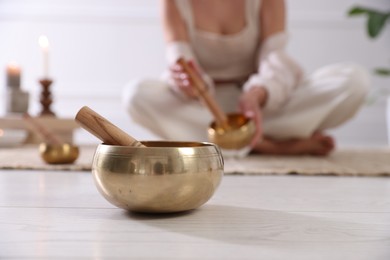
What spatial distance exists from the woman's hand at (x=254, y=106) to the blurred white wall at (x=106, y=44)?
2.04 m

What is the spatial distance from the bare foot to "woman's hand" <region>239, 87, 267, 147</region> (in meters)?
0.19

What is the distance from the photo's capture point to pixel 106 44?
3766 mm

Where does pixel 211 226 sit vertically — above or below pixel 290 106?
above

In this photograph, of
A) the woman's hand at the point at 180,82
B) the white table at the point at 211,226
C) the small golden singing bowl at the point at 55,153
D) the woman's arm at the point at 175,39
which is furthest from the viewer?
the woman's arm at the point at 175,39

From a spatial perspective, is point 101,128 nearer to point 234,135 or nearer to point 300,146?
point 234,135

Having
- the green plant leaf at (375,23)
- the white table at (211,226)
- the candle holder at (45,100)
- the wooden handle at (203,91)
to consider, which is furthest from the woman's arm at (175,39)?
the green plant leaf at (375,23)

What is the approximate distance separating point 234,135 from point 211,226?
993mm

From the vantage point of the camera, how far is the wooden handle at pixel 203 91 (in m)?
1.20

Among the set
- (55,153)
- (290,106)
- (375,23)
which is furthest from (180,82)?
(375,23)

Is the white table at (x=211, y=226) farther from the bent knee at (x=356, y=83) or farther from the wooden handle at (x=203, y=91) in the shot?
the bent knee at (x=356, y=83)

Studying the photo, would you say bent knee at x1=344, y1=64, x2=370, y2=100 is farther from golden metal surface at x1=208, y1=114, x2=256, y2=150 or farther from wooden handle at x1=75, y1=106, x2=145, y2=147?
wooden handle at x1=75, y1=106, x2=145, y2=147

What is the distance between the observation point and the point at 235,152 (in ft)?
5.67

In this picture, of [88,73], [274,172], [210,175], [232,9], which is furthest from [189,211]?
[88,73]

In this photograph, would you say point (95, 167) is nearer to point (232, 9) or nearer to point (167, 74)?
point (167, 74)
